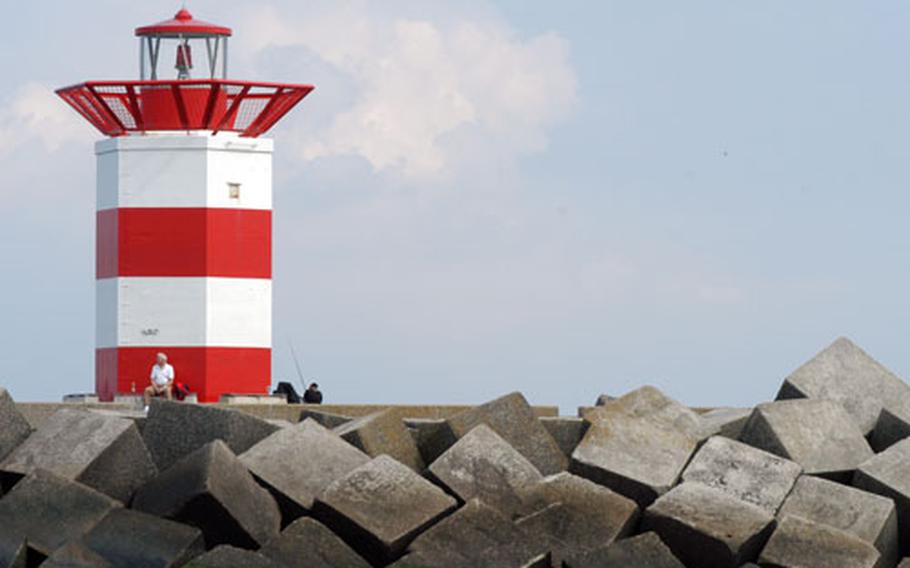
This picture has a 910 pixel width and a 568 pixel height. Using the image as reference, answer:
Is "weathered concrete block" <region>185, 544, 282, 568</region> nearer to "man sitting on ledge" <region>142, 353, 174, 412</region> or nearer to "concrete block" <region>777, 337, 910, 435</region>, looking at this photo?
"concrete block" <region>777, 337, 910, 435</region>

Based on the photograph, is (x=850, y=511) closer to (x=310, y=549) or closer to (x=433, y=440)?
(x=433, y=440)

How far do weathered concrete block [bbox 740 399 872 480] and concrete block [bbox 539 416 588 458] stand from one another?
1.20 metres

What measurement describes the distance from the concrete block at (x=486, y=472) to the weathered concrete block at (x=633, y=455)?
1.46 ft

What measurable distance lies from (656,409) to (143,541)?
4400mm

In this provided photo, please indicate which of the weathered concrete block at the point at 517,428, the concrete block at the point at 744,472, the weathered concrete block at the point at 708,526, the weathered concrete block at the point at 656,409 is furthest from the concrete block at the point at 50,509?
the concrete block at the point at 744,472

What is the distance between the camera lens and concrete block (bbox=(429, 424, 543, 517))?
1409 cm

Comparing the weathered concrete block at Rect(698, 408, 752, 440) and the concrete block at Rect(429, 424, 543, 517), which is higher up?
the weathered concrete block at Rect(698, 408, 752, 440)

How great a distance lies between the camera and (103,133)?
23.4 m

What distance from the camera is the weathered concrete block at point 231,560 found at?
500 inches

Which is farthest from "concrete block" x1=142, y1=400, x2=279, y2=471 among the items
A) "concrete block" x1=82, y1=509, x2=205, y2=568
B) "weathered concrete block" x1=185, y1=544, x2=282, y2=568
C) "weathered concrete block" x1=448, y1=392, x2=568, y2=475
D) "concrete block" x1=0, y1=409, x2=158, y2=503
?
"weathered concrete block" x1=185, y1=544, x2=282, y2=568

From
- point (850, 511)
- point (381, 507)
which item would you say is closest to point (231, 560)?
point (381, 507)

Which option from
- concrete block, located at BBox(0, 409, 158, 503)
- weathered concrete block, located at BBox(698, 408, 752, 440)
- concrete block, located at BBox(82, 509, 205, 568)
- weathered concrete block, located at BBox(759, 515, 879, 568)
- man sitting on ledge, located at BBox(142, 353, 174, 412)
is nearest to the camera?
concrete block, located at BBox(82, 509, 205, 568)

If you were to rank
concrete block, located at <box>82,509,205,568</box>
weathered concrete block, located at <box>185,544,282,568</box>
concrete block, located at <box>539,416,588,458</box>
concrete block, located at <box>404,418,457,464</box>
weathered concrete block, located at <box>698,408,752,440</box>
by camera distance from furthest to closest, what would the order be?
weathered concrete block, located at <box>698,408,752,440</box>
concrete block, located at <box>539,416,588,458</box>
concrete block, located at <box>404,418,457,464</box>
concrete block, located at <box>82,509,205,568</box>
weathered concrete block, located at <box>185,544,282,568</box>

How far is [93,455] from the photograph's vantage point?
14070 millimetres
